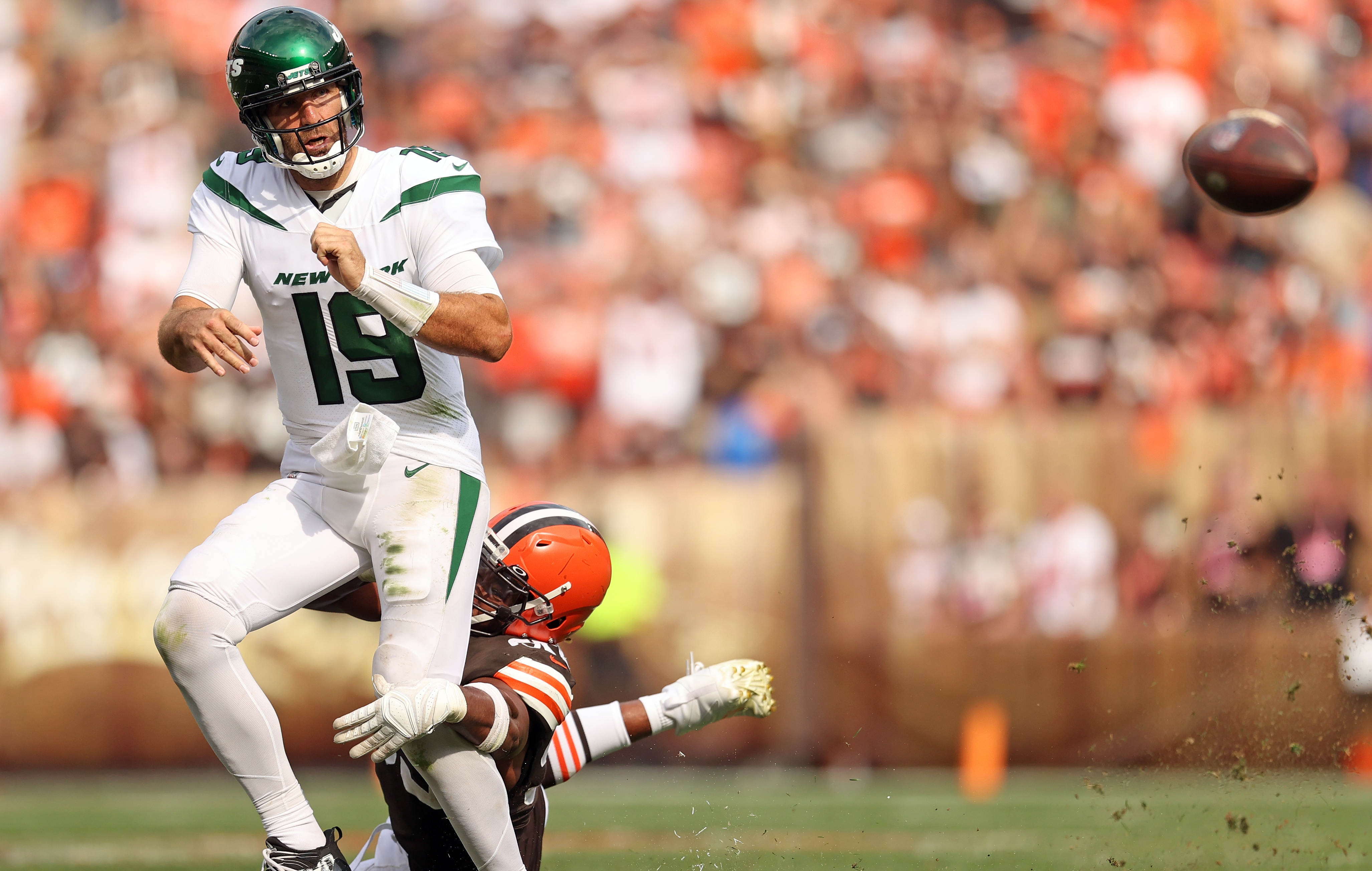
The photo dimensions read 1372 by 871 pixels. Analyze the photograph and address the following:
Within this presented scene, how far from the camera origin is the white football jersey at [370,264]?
3.87 metres

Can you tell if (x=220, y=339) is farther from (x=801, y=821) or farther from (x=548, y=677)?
(x=801, y=821)

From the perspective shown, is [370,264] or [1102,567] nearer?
[370,264]

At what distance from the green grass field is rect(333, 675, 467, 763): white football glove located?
2025 mm

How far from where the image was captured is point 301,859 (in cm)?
373

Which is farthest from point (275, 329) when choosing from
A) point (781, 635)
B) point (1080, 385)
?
point (1080, 385)

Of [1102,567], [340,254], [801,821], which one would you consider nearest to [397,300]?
[340,254]

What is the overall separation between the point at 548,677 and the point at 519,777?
274 mm

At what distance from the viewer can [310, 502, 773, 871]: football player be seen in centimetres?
392

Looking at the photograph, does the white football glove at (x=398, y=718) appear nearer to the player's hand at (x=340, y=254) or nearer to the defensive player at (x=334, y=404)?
the defensive player at (x=334, y=404)

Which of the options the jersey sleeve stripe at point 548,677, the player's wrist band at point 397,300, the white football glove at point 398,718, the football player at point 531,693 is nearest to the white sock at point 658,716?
the football player at point 531,693

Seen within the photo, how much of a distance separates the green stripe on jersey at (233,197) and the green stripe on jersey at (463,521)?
0.77m

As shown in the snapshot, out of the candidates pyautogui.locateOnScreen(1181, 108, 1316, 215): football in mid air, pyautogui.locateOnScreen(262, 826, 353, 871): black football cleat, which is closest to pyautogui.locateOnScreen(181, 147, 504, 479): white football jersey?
pyautogui.locateOnScreen(262, 826, 353, 871): black football cleat

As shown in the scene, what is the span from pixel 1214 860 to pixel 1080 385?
5.32m

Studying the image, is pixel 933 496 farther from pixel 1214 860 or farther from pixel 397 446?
pixel 397 446
